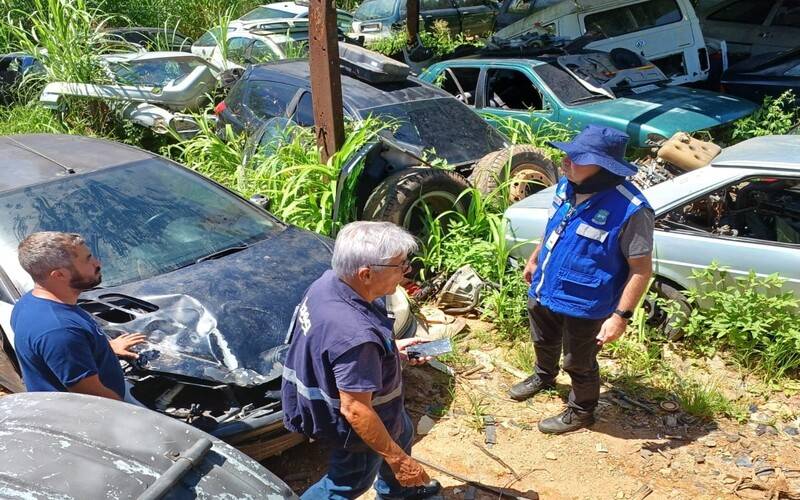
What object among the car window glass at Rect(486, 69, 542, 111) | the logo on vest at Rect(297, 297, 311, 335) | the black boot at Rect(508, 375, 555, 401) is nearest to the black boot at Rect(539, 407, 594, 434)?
the black boot at Rect(508, 375, 555, 401)

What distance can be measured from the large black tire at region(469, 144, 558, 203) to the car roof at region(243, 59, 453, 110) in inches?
40.6

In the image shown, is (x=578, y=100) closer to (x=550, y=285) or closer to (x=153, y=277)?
(x=550, y=285)

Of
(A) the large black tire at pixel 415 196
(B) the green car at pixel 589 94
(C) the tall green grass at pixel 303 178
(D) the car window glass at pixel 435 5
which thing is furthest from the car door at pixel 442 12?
(A) the large black tire at pixel 415 196

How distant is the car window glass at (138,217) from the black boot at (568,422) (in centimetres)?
198

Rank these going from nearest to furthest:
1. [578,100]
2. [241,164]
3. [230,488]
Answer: [230,488] → [241,164] → [578,100]

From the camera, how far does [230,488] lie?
6.52ft

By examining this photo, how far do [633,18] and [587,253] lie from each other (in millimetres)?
6895

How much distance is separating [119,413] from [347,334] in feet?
2.38

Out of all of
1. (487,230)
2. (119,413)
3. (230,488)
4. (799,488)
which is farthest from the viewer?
(487,230)

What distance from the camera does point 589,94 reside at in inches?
313

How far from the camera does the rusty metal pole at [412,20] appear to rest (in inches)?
441

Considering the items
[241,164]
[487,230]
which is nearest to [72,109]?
[241,164]

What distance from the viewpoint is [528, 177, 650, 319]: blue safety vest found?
3.50m

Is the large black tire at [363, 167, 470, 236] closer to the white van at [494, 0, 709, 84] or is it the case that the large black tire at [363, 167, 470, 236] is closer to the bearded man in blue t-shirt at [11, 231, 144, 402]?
the bearded man in blue t-shirt at [11, 231, 144, 402]
